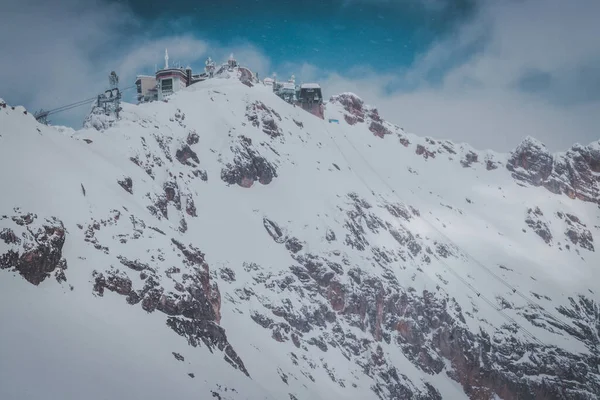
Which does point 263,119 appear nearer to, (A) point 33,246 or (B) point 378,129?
(B) point 378,129

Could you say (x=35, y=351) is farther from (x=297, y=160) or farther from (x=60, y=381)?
(x=297, y=160)

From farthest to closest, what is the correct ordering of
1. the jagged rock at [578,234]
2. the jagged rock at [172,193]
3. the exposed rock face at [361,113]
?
the exposed rock face at [361,113], the jagged rock at [578,234], the jagged rock at [172,193]

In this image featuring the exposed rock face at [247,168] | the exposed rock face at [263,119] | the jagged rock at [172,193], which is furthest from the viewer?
the exposed rock face at [263,119]

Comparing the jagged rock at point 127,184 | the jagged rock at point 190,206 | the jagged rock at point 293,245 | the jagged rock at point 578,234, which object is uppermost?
the jagged rock at point 578,234

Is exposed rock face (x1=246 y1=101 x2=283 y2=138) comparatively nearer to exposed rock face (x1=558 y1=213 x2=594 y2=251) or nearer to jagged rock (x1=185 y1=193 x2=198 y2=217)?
jagged rock (x1=185 y1=193 x2=198 y2=217)

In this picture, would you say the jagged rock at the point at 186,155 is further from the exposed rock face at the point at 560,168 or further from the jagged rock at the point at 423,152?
the exposed rock face at the point at 560,168

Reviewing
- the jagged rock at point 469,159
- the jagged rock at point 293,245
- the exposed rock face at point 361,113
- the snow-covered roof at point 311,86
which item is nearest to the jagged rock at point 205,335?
the jagged rock at point 293,245

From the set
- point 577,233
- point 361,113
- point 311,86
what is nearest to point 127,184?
point 311,86

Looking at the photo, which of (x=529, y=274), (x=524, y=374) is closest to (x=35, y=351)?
(x=524, y=374)
